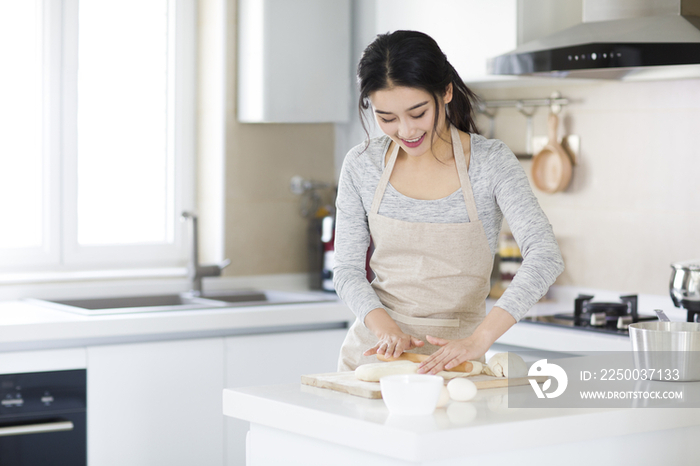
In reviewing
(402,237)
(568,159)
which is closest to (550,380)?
(402,237)

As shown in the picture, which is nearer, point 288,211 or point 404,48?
point 404,48

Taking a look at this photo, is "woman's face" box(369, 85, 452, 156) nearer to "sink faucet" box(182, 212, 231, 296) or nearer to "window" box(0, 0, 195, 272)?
"sink faucet" box(182, 212, 231, 296)

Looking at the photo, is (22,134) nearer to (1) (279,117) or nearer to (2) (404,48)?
(1) (279,117)

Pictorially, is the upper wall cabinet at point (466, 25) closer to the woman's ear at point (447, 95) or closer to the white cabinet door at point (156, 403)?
the woman's ear at point (447, 95)

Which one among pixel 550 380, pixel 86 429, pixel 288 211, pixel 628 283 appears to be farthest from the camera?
pixel 288 211

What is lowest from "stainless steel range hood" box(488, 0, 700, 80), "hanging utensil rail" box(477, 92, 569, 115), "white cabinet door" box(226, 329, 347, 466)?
"white cabinet door" box(226, 329, 347, 466)

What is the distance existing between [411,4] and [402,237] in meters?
1.45

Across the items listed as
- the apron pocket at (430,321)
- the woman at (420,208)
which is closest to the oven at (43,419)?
the woman at (420,208)

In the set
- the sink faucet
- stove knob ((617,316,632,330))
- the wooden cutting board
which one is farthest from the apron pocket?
the sink faucet

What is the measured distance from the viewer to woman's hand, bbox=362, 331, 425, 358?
162 cm

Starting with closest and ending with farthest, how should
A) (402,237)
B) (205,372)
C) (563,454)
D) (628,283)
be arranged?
(563,454)
(402,237)
(205,372)
(628,283)

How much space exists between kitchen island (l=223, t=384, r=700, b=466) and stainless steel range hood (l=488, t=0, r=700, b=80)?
3.71ft

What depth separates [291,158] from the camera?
136 inches

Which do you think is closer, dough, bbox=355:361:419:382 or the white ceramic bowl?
the white ceramic bowl
